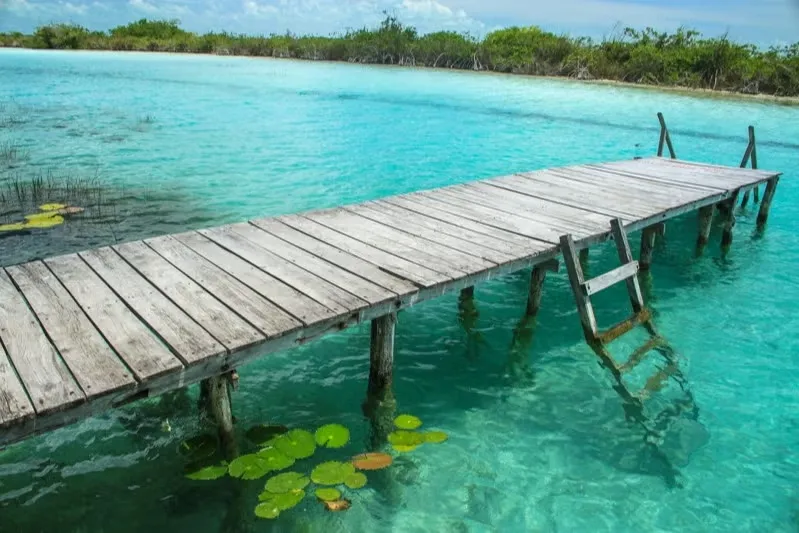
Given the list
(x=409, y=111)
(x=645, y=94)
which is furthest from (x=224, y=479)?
(x=645, y=94)

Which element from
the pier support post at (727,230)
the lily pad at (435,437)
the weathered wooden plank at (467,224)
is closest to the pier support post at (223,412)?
the lily pad at (435,437)

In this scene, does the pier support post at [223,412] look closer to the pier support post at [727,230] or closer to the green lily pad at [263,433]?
the green lily pad at [263,433]

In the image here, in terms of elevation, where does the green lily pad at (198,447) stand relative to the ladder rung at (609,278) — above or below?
below

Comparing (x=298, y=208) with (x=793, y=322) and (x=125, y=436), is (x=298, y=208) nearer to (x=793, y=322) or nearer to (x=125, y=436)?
(x=125, y=436)

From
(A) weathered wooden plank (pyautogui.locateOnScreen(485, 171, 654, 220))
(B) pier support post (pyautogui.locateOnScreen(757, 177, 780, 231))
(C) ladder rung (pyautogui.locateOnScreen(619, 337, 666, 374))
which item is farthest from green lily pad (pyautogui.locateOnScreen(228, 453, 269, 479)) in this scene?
(B) pier support post (pyautogui.locateOnScreen(757, 177, 780, 231))

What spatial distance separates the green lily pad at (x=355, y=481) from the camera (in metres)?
4.20

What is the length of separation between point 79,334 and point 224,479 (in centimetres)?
144

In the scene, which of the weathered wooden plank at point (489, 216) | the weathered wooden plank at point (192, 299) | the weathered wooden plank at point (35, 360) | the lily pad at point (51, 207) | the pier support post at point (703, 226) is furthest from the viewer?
the lily pad at point (51, 207)

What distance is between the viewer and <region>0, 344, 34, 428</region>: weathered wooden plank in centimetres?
279

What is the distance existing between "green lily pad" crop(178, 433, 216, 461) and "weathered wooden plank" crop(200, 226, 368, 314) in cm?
133

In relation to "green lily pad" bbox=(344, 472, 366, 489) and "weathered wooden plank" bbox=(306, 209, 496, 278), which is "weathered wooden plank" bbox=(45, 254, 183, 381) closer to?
"green lily pad" bbox=(344, 472, 366, 489)

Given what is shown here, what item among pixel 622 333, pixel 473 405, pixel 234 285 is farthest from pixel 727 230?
pixel 234 285

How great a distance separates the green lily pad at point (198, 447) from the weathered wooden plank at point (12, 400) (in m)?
1.56

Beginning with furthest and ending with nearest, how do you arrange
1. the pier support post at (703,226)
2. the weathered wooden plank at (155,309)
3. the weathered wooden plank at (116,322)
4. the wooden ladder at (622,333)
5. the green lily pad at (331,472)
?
the pier support post at (703,226), the wooden ladder at (622,333), the green lily pad at (331,472), the weathered wooden plank at (155,309), the weathered wooden plank at (116,322)
